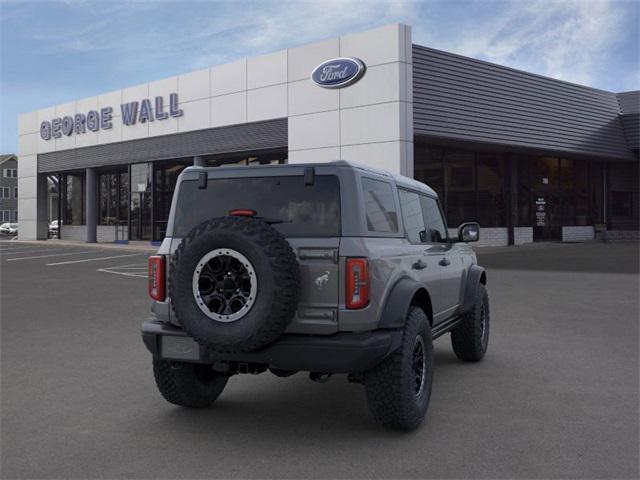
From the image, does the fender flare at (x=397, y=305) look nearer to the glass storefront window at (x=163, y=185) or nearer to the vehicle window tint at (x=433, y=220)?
the vehicle window tint at (x=433, y=220)

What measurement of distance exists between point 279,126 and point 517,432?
69.9 feet

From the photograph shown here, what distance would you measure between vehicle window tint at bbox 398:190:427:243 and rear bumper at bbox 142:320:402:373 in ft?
3.75

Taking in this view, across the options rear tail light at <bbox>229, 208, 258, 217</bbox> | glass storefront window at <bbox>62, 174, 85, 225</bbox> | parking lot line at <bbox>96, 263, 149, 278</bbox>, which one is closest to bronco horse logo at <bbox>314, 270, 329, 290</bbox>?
rear tail light at <bbox>229, 208, 258, 217</bbox>

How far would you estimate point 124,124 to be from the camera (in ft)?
104

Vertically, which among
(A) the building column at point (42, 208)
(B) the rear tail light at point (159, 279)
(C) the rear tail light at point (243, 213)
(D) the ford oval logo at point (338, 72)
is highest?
(D) the ford oval logo at point (338, 72)

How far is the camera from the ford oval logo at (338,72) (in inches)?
863

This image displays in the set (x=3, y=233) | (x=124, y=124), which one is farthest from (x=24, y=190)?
(x=3, y=233)

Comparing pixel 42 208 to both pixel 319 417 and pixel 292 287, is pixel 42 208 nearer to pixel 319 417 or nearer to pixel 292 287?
pixel 319 417

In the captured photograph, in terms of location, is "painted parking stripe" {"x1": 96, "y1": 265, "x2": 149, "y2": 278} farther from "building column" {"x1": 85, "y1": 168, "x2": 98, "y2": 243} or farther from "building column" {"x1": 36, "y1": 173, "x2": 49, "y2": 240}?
"building column" {"x1": 36, "y1": 173, "x2": 49, "y2": 240}

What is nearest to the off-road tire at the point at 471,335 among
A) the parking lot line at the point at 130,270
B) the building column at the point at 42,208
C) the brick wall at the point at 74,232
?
the parking lot line at the point at 130,270

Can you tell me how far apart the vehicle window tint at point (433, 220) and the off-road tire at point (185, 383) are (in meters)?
2.21

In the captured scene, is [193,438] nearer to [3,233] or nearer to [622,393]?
[622,393]

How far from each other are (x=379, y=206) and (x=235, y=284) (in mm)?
1265

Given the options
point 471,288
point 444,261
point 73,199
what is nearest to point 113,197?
point 73,199
